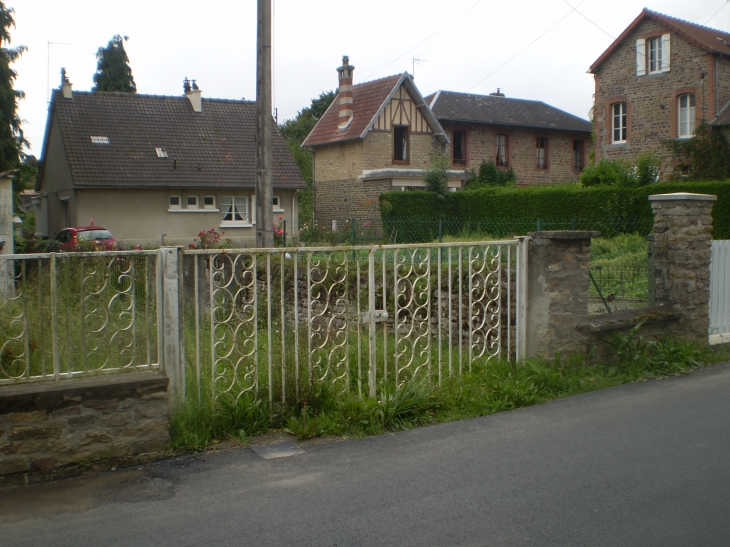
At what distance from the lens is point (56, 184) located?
106 feet

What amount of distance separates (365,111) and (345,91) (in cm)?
181

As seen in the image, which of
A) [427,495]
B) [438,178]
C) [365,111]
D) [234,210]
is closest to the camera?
[427,495]

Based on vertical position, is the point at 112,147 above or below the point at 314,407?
above

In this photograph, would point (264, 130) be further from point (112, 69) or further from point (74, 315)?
point (112, 69)

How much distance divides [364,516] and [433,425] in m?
2.12

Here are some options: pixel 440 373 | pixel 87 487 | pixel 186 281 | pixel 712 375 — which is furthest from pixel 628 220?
pixel 87 487

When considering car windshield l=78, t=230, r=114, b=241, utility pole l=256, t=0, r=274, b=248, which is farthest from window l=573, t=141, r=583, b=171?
utility pole l=256, t=0, r=274, b=248

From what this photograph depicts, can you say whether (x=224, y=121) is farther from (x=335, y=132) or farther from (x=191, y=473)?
(x=191, y=473)

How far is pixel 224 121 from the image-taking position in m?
33.8

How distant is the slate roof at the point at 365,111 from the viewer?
3366 centimetres

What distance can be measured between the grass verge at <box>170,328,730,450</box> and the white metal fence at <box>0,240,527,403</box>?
0.12m

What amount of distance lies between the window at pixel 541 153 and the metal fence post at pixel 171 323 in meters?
37.7

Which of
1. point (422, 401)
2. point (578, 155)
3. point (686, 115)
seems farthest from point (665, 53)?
point (422, 401)

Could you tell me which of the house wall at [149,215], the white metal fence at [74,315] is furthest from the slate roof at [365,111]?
the white metal fence at [74,315]
